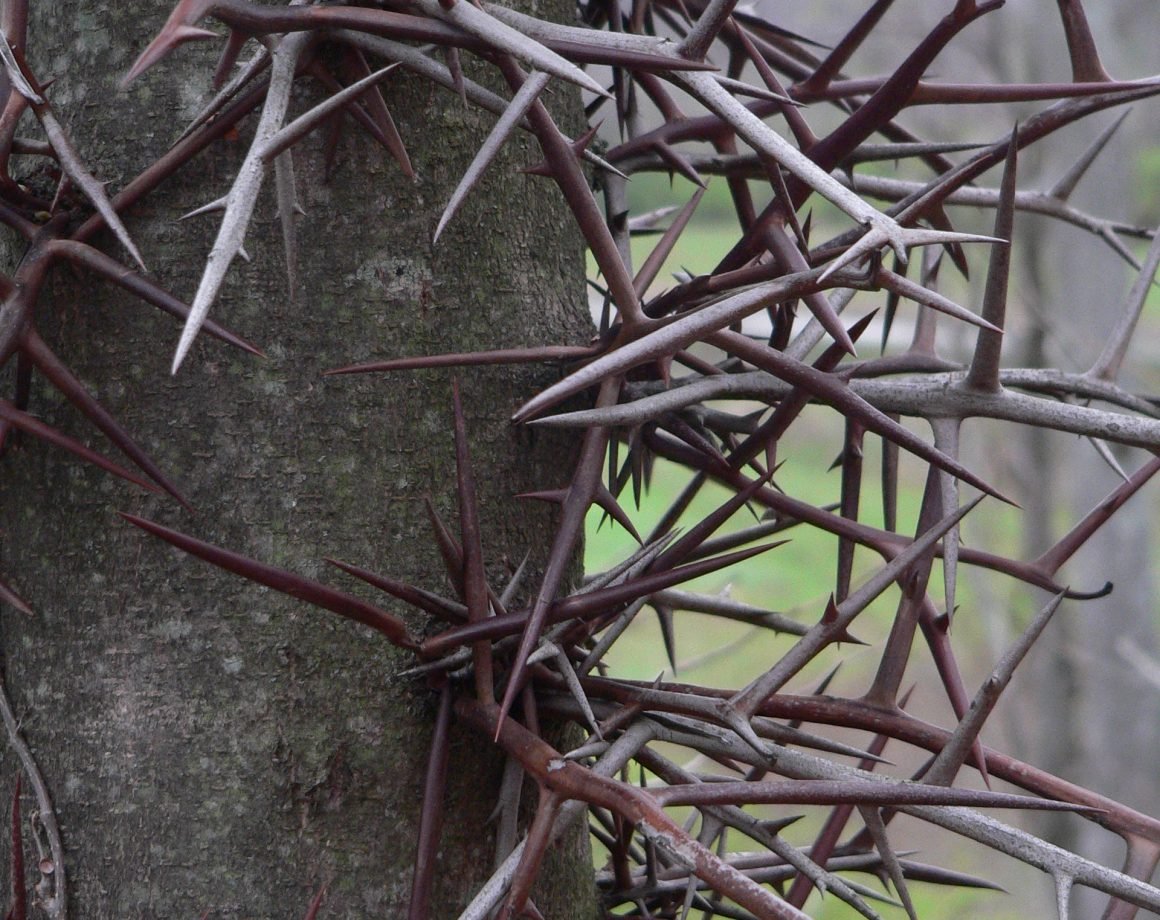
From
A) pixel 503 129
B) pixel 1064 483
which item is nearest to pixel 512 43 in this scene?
pixel 503 129

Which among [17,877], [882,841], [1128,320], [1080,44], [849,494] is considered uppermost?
[1080,44]

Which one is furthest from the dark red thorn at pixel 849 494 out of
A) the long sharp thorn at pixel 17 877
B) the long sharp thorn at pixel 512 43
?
the long sharp thorn at pixel 17 877

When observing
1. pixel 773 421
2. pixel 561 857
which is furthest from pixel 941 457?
pixel 561 857

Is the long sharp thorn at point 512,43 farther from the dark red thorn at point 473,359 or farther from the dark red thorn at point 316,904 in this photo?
the dark red thorn at point 316,904

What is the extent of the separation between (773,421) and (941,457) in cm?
7

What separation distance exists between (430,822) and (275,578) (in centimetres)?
10

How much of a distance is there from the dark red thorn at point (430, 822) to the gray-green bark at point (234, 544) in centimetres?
3

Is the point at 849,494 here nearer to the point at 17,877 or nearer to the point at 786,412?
the point at 786,412

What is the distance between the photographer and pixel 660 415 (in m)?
0.39

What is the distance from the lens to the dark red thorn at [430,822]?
381 mm

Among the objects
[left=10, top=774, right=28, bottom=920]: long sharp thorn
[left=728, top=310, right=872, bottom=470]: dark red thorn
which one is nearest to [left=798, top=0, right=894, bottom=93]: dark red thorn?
[left=728, top=310, right=872, bottom=470]: dark red thorn

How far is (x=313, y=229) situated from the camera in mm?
424

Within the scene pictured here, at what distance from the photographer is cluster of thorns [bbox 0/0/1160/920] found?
1.10 feet

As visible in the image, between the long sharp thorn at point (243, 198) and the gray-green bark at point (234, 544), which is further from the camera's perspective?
the gray-green bark at point (234, 544)
